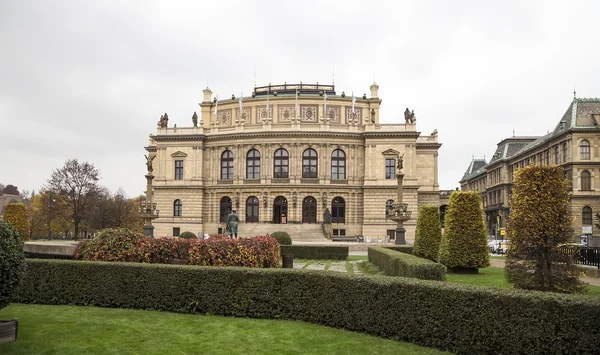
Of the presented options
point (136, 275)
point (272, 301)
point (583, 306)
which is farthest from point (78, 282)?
point (583, 306)

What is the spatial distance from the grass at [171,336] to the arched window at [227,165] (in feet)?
156

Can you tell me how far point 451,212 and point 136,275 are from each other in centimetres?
1538

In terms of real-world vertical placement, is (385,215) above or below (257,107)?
below

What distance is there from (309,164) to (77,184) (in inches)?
1187

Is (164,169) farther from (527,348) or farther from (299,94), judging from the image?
(527,348)

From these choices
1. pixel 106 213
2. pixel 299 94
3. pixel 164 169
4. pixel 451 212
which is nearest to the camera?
pixel 451 212

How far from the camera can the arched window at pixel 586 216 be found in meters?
60.7

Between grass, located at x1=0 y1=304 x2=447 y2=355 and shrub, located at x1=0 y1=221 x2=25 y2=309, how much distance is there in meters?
1.12

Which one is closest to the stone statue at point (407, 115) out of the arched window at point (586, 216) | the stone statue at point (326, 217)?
the stone statue at point (326, 217)

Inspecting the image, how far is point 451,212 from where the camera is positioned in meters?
22.8

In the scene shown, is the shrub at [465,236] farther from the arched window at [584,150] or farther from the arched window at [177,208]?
the arched window at [584,150]

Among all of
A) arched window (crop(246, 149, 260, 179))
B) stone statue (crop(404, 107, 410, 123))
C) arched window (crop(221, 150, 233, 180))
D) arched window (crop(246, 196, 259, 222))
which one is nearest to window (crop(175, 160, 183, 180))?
arched window (crop(221, 150, 233, 180))

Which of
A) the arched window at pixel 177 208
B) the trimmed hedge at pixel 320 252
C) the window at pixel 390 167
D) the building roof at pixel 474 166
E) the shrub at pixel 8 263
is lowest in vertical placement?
the trimmed hedge at pixel 320 252

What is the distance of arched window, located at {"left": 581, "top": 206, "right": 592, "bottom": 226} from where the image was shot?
6072cm
